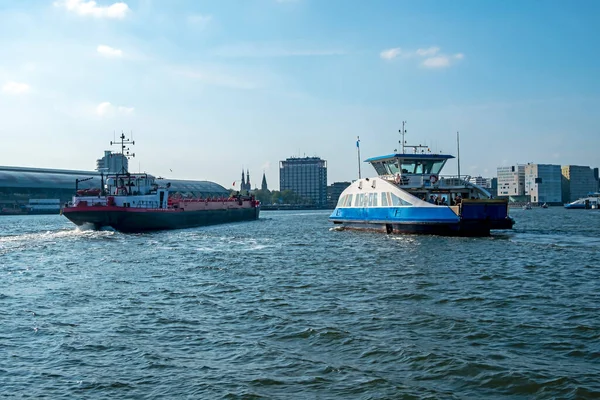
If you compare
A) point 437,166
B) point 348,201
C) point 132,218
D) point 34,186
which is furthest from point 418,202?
point 34,186

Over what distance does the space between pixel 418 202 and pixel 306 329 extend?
2934cm

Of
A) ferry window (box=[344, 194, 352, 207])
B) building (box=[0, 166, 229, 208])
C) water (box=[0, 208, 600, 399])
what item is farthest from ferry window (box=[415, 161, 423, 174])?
building (box=[0, 166, 229, 208])

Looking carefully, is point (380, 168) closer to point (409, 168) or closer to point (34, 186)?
point (409, 168)

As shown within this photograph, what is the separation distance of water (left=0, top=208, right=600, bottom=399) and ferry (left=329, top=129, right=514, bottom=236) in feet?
35.7

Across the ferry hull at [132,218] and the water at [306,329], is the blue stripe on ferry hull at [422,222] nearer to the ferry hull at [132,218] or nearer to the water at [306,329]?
the water at [306,329]

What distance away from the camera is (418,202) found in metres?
43.2

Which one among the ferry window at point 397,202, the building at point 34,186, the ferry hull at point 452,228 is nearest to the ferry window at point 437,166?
the ferry window at point 397,202

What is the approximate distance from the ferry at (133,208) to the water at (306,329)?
83.4 feet

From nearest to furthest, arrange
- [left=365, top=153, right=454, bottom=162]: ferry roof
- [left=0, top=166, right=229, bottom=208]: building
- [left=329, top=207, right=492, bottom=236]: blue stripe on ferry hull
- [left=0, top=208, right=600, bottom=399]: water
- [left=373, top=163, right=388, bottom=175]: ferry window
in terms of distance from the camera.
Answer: [left=0, top=208, right=600, bottom=399]: water < [left=329, top=207, right=492, bottom=236]: blue stripe on ferry hull < [left=365, top=153, right=454, bottom=162]: ferry roof < [left=373, top=163, right=388, bottom=175]: ferry window < [left=0, top=166, right=229, bottom=208]: building

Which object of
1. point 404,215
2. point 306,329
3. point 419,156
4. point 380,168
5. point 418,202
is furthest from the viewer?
point 380,168

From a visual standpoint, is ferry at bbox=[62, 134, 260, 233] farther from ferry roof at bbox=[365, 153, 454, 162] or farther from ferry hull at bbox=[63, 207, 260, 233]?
ferry roof at bbox=[365, 153, 454, 162]

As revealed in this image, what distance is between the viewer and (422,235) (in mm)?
44156

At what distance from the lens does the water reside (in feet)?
36.8

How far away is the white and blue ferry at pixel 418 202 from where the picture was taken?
41.0 meters
